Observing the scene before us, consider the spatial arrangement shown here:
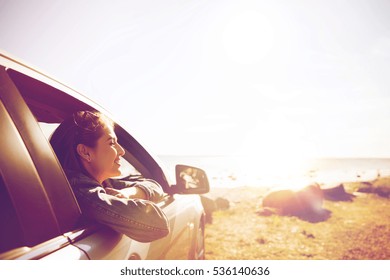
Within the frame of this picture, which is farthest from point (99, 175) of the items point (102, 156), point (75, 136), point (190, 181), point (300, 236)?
point (300, 236)

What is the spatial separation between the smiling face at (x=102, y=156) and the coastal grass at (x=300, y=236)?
214 inches

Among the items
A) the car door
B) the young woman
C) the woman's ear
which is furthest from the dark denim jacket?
the car door

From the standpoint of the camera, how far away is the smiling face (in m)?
1.57

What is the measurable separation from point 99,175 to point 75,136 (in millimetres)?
250

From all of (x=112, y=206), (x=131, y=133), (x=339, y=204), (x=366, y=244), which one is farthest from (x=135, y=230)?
(x=339, y=204)

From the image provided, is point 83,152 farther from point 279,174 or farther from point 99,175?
point 279,174

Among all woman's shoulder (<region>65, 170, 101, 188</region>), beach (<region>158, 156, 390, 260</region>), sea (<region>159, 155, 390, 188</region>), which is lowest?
sea (<region>159, 155, 390, 188</region>)

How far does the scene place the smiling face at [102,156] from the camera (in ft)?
5.15

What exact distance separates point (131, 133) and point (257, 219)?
918 centimetres

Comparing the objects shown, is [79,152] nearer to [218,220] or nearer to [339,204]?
[218,220]

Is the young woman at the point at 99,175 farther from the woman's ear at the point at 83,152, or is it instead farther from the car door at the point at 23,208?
the car door at the point at 23,208

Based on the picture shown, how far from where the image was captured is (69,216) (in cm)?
126

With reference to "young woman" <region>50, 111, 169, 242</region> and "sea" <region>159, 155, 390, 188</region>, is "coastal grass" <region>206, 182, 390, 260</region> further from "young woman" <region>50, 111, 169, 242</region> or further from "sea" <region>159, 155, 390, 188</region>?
"young woman" <region>50, 111, 169, 242</region>

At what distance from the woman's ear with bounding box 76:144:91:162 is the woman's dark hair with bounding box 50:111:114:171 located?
0.02 meters
